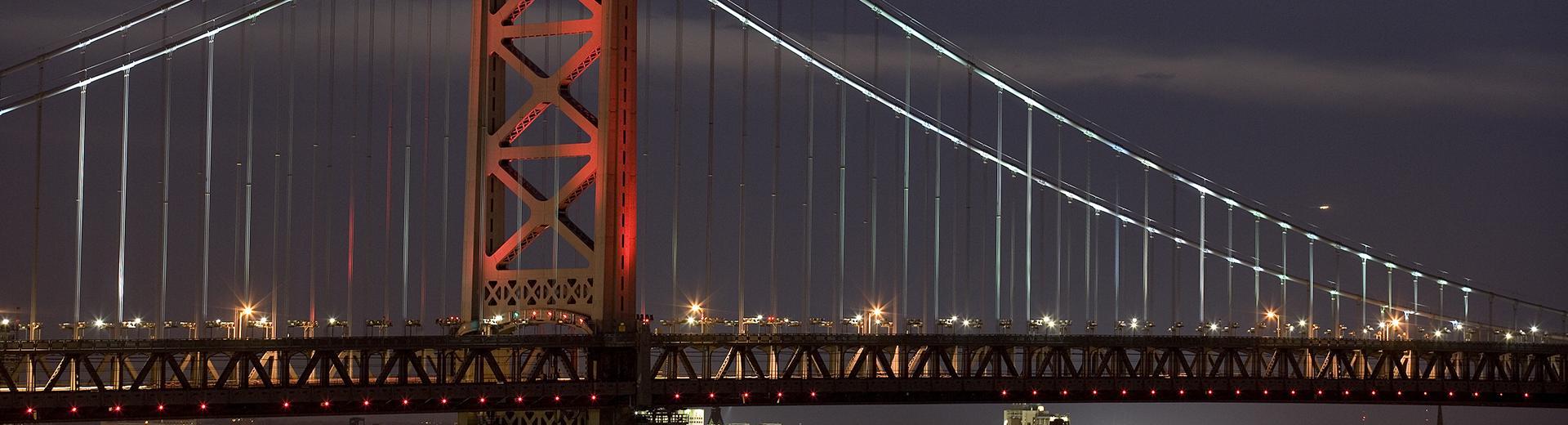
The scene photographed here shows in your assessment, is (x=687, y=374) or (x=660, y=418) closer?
(x=660, y=418)

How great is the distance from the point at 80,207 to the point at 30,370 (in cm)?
585

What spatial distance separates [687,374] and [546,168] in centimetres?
1155

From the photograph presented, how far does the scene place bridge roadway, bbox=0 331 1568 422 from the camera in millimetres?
91812

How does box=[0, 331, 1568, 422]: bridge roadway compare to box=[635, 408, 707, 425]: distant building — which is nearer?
box=[0, 331, 1568, 422]: bridge roadway

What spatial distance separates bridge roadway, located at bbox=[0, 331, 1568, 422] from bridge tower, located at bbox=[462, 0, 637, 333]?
2.13 meters

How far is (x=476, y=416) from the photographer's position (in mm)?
105188

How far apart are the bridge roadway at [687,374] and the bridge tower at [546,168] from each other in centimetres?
213

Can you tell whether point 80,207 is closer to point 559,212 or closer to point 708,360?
point 559,212

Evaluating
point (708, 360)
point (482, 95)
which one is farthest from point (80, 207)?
point (708, 360)

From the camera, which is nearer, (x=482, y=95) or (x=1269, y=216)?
(x=482, y=95)

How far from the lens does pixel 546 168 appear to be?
102938 millimetres

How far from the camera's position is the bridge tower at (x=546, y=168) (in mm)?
99000

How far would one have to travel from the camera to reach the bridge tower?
99.0 meters

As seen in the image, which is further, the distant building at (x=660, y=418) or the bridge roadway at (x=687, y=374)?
the distant building at (x=660, y=418)
